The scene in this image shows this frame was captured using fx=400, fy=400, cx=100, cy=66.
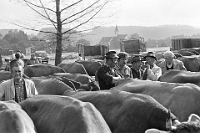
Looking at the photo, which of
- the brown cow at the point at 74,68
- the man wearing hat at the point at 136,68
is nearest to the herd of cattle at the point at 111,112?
the man wearing hat at the point at 136,68

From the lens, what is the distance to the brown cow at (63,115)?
5207mm

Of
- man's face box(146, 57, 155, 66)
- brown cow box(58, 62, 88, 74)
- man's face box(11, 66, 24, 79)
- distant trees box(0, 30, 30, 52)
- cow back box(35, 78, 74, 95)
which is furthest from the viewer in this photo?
distant trees box(0, 30, 30, 52)

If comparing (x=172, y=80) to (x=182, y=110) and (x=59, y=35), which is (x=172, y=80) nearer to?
(x=182, y=110)

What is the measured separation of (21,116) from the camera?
5.51 meters

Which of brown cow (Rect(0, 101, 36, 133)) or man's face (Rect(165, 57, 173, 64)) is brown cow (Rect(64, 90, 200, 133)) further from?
man's face (Rect(165, 57, 173, 64))

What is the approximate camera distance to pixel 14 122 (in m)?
5.20

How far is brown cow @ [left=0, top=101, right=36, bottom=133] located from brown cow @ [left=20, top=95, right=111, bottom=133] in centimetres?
27

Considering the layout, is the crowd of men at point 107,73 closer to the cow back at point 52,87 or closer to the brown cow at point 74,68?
the cow back at point 52,87

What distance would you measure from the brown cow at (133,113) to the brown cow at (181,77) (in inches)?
107

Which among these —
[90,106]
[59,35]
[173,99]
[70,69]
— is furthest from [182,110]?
[59,35]

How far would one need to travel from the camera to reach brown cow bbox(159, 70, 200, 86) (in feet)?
27.8

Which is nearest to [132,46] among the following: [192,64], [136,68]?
[192,64]

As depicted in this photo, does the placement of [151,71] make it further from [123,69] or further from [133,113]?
[133,113]

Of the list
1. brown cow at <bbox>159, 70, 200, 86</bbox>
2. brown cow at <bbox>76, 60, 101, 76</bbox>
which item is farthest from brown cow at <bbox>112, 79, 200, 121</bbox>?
brown cow at <bbox>76, 60, 101, 76</bbox>
